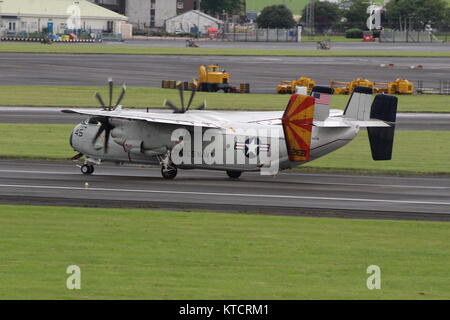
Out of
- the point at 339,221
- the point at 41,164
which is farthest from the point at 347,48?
the point at 339,221

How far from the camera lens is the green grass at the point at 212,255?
21.1 meters

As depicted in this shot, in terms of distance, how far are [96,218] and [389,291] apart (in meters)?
12.4

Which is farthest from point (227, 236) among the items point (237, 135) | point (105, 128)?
point (105, 128)

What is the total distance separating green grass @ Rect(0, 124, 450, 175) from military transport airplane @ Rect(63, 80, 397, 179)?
454cm

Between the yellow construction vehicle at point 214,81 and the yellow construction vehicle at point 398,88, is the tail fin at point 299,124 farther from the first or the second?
the yellow construction vehicle at point 214,81

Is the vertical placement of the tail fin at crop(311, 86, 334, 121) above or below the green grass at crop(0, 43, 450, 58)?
below

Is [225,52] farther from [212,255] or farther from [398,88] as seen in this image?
[212,255]

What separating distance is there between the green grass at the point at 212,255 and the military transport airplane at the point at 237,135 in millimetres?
7674

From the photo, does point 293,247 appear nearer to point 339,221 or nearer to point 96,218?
point 339,221

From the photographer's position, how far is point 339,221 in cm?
3108

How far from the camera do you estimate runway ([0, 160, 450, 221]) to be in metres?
34.0

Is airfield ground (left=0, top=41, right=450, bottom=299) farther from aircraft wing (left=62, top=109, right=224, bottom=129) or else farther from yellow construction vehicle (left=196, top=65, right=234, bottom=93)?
yellow construction vehicle (left=196, top=65, right=234, bottom=93)

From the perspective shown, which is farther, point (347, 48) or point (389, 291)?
point (347, 48)

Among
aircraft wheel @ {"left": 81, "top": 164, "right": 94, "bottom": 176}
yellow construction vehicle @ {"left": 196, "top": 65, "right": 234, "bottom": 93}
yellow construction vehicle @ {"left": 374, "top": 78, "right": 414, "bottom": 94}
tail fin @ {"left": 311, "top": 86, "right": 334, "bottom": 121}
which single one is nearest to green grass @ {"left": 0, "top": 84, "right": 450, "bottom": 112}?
yellow construction vehicle @ {"left": 374, "top": 78, "right": 414, "bottom": 94}
